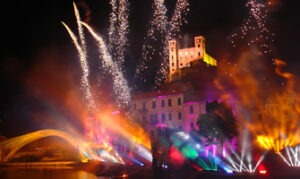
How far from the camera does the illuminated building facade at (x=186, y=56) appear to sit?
100m

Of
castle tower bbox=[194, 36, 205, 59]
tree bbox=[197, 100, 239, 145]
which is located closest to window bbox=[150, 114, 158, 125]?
tree bbox=[197, 100, 239, 145]

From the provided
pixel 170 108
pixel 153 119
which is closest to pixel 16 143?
pixel 153 119

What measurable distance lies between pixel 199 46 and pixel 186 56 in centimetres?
448

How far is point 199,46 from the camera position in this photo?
101250 millimetres

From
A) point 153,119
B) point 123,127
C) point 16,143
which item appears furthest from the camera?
point 123,127

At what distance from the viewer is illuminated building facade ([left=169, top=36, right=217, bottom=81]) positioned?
100312 mm

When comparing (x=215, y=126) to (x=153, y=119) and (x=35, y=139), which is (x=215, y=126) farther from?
(x=35, y=139)

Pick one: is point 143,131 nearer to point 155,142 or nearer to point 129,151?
point 129,151

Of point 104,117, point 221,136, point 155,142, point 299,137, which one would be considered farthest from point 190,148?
point 104,117

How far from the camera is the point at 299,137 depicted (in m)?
52.0

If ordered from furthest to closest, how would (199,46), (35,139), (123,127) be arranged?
(199,46), (123,127), (35,139)

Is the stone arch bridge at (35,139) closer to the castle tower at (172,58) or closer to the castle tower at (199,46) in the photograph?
→ the castle tower at (172,58)

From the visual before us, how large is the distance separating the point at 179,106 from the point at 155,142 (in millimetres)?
36319

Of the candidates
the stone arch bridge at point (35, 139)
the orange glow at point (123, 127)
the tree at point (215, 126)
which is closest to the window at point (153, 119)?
the orange glow at point (123, 127)
